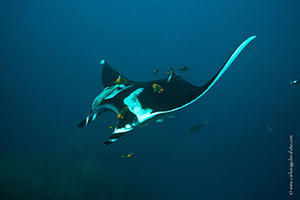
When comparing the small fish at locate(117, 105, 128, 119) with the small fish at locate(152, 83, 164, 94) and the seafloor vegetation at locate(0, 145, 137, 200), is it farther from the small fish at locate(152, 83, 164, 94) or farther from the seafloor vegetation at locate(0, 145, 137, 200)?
the seafloor vegetation at locate(0, 145, 137, 200)

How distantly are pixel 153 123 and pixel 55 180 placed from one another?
7.96m

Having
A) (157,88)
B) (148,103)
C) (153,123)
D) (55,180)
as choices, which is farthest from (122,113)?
(153,123)

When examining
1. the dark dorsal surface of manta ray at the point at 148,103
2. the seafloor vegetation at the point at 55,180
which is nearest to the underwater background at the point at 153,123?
the seafloor vegetation at the point at 55,180

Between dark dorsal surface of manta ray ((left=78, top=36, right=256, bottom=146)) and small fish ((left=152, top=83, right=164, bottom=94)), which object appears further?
small fish ((left=152, top=83, right=164, bottom=94))

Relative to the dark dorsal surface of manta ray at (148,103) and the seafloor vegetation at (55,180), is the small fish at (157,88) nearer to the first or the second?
the dark dorsal surface of manta ray at (148,103)

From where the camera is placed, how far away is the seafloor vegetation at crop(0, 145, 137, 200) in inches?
225

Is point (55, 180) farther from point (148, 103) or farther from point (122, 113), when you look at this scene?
point (148, 103)

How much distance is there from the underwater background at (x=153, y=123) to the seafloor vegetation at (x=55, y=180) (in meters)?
0.04

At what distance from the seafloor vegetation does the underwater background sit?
4cm

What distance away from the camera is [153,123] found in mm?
12703

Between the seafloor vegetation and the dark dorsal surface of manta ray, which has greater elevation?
the dark dorsal surface of manta ray

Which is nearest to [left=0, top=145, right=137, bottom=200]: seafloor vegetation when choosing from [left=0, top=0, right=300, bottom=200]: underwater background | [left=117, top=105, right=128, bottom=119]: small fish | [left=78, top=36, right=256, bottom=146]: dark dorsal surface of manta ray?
[left=0, top=0, right=300, bottom=200]: underwater background

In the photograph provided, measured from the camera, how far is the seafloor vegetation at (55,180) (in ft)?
18.7

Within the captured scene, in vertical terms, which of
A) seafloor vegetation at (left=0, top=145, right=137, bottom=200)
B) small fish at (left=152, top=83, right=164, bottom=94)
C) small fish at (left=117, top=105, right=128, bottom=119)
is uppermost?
small fish at (left=152, top=83, right=164, bottom=94)
